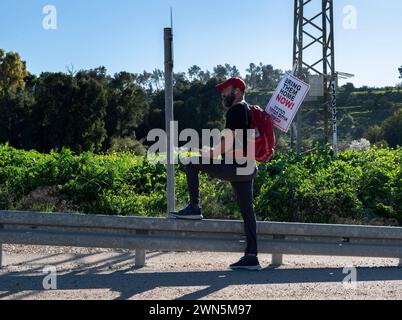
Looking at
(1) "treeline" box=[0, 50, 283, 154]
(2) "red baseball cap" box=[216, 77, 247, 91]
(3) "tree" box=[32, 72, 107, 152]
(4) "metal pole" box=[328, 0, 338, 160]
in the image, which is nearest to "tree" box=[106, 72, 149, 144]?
(1) "treeline" box=[0, 50, 283, 154]

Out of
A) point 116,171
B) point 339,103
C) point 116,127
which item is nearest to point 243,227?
point 116,171

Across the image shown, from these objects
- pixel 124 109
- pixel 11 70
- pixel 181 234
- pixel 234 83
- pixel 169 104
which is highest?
pixel 11 70

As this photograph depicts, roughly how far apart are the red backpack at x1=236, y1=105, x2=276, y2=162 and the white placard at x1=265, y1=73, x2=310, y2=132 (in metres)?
0.53

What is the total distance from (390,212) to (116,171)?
4809mm

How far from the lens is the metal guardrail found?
606 centimetres

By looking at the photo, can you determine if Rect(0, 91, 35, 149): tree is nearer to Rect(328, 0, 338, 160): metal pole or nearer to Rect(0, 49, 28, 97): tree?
Rect(0, 49, 28, 97): tree

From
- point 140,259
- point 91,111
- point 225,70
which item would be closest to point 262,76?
point 225,70

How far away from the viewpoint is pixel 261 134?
5699 mm

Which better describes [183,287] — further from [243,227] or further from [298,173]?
[298,173]

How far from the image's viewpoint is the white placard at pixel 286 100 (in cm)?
627

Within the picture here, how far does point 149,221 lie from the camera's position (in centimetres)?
609

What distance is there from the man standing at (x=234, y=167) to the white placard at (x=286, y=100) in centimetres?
62

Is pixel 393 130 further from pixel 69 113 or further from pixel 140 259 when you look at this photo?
pixel 140 259

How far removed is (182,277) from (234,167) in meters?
1.23
